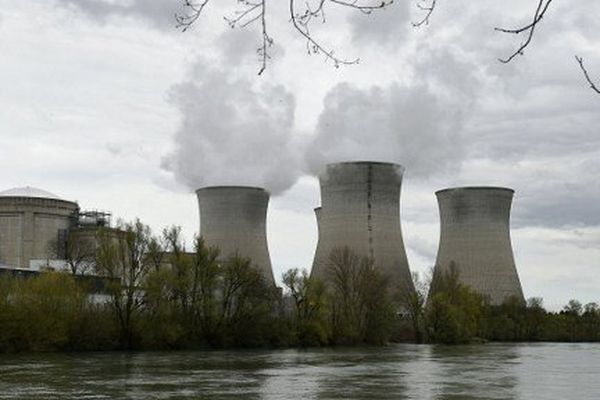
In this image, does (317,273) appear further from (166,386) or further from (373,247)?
(166,386)

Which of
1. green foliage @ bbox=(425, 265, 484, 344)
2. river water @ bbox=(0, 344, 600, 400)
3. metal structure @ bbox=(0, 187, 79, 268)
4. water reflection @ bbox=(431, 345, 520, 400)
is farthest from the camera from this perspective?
metal structure @ bbox=(0, 187, 79, 268)

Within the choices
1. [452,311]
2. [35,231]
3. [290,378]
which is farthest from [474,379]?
[35,231]

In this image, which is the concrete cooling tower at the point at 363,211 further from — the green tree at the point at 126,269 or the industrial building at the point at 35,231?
the industrial building at the point at 35,231

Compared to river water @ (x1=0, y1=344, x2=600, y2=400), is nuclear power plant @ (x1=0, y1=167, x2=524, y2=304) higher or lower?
higher

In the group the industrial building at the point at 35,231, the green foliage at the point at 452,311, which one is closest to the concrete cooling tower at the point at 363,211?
the green foliage at the point at 452,311

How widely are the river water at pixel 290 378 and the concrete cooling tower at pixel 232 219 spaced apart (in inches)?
477

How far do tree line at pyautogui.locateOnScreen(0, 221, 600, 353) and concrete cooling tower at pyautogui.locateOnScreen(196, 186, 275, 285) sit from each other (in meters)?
2.04

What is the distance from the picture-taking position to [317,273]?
39.6 meters

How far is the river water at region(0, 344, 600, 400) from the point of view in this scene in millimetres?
14195

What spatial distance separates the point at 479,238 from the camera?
133ft

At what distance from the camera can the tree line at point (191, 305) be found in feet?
93.1

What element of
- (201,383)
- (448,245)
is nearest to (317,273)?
(448,245)

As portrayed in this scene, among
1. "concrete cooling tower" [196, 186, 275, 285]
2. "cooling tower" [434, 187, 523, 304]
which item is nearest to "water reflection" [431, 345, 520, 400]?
"concrete cooling tower" [196, 186, 275, 285]

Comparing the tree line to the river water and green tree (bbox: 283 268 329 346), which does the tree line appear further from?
the river water
